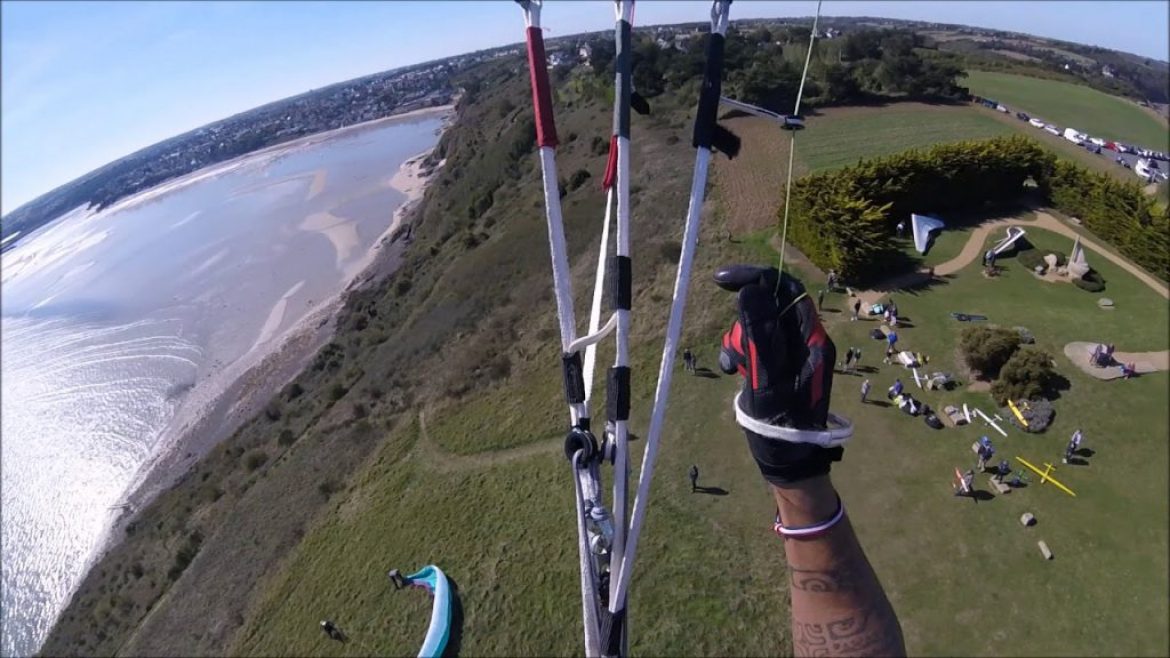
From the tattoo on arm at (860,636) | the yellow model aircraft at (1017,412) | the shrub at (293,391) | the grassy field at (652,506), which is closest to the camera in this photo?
the tattoo on arm at (860,636)

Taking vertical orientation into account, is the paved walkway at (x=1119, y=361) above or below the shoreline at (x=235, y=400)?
above

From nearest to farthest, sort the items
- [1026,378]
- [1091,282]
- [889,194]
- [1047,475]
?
1. [1047,475]
2. [1026,378]
3. [1091,282]
4. [889,194]

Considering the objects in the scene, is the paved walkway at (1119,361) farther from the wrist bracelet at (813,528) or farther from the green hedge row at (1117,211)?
the wrist bracelet at (813,528)

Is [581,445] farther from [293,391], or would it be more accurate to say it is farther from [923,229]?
[293,391]

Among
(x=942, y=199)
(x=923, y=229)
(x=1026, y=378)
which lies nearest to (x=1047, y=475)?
(x=1026, y=378)

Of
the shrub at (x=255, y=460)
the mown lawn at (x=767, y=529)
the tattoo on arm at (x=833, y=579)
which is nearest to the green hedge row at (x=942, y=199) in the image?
the mown lawn at (x=767, y=529)

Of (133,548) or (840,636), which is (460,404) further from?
(840,636)

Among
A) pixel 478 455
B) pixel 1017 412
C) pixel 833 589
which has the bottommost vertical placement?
pixel 478 455

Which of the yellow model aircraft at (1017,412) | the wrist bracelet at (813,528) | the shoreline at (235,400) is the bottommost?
the shoreline at (235,400)

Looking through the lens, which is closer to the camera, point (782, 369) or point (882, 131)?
point (782, 369)
